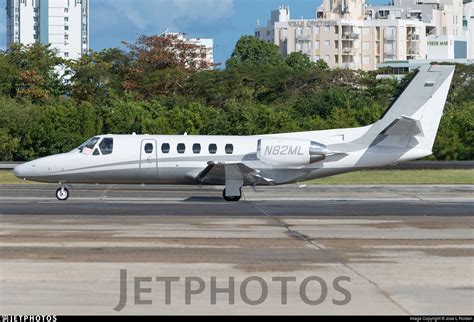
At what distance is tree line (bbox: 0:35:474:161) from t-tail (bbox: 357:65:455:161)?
23760 mm

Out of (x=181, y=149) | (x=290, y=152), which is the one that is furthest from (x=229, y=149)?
(x=290, y=152)

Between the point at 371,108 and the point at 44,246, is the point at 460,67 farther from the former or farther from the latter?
the point at 44,246

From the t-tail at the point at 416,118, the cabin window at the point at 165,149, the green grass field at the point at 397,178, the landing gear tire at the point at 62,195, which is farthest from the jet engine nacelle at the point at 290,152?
the green grass field at the point at 397,178

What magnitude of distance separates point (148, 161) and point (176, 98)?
4376 centimetres

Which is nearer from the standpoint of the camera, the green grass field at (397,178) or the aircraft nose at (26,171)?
the aircraft nose at (26,171)

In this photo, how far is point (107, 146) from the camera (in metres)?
33.1

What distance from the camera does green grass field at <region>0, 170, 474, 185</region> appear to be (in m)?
44.1

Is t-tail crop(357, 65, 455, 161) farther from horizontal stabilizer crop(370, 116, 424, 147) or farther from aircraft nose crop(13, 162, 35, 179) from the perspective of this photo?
aircraft nose crop(13, 162, 35, 179)

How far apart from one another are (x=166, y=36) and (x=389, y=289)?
325 ft

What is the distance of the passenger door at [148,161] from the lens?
108 ft

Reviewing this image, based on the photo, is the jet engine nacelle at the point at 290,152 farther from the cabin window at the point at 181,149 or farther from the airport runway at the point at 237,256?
the cabin window at the point at 181,149

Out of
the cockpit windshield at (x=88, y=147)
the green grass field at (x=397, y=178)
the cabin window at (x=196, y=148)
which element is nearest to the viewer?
the cockpit windshield at (x=88, y=147)

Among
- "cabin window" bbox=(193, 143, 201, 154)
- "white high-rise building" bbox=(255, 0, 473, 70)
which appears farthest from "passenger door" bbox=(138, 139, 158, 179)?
"white high-rise building" bbox=(255, 0, 473, 70)

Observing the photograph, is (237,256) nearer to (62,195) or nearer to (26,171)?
(62,195)
